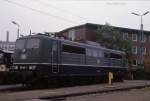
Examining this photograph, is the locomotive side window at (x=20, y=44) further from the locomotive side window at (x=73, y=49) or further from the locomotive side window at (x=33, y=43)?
the locomotive side window at (x=73, y=49)

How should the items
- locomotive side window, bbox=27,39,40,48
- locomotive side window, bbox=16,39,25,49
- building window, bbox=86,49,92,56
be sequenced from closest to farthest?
locomotive side window, bbox=27,39,40,48
locomotive side window, bbox=16,39,25,49
building window, bbox=86,49,92,56

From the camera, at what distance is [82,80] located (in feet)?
86.4

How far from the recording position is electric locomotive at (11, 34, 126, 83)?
2055cm

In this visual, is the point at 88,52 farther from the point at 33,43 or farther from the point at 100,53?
the point at 33,43

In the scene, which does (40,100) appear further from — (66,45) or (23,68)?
(66,45)

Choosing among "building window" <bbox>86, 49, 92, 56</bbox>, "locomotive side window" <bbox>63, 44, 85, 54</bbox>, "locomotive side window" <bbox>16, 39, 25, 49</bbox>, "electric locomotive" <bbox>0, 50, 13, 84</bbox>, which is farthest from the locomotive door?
"building window" <bbox>86, 49, 92, 56</bbox>

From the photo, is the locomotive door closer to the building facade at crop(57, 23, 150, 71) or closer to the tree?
the building facade at crop(57, 23, 150, 71)

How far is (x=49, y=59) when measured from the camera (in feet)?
69.5

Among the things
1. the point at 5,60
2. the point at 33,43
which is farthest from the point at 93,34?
the point at 33,43

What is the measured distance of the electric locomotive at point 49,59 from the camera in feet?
67.4

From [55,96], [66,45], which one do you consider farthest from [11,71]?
[55,96]

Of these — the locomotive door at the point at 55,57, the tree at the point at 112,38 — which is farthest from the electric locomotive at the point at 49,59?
the tree at the point at 112,38

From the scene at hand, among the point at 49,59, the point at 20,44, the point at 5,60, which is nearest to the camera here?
the point at 49,59

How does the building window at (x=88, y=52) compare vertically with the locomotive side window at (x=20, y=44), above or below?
below
